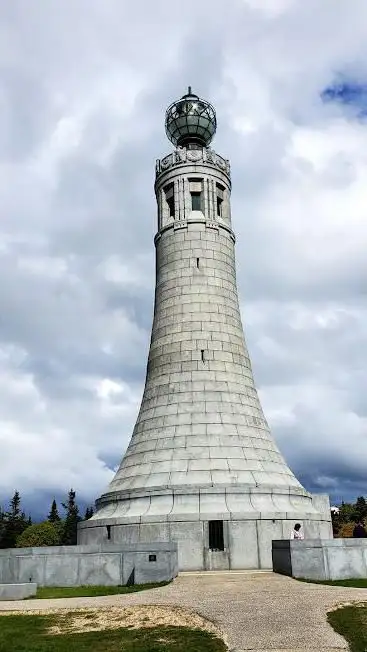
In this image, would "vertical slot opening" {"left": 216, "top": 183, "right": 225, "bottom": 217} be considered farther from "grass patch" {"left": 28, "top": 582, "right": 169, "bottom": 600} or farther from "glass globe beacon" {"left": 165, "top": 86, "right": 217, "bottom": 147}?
"grass patch" {"left": 28, "top": 582, "right": 169, "bottom": 600}

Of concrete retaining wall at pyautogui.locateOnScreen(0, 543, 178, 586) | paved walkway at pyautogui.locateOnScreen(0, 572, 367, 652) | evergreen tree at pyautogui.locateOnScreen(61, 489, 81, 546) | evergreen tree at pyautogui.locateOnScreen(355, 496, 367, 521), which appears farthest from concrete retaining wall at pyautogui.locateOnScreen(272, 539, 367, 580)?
evergreen tree at pyautogui.locateOnScreen(355, 496, 367, 521)

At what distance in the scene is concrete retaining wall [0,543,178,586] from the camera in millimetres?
21016

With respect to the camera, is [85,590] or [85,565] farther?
[85,565]

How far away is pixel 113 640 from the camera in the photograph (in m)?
11.3

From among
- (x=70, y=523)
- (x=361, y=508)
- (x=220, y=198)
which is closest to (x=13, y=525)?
(x=70, y=523)

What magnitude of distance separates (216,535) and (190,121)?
26632 millimetres

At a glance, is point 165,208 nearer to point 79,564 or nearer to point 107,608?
point 79,564

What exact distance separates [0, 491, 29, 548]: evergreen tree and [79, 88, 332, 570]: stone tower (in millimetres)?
72787

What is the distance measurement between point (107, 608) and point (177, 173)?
91.9ft

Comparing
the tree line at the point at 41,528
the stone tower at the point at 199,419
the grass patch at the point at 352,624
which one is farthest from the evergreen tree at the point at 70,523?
the grass patch at the point at 352,624

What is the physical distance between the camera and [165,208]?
3841 centimetres

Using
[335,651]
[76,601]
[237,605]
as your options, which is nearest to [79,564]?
[76,601]

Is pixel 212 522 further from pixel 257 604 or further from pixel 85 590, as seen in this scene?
pixel 257 604

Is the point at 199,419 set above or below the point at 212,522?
above
